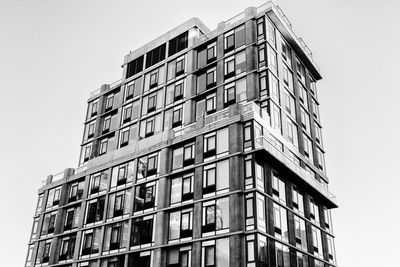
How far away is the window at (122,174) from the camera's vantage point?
43.5 meters

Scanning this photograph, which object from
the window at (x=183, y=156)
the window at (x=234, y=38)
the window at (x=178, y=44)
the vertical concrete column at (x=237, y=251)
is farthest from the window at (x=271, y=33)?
the vertical concrete column at (x=237, y=251)

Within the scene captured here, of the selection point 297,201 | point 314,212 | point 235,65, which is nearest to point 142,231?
point 297,201

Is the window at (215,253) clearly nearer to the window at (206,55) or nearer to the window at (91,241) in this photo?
the window at (91,241)

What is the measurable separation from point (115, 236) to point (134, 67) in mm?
21819

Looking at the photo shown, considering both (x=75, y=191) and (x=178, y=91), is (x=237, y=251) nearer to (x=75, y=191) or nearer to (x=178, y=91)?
(x=178, y=91)

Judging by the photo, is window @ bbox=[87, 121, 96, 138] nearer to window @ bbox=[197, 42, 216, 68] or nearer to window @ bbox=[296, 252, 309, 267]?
window @ bbox=[197, 42, 216, 68]

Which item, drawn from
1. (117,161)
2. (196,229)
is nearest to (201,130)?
(196,229)

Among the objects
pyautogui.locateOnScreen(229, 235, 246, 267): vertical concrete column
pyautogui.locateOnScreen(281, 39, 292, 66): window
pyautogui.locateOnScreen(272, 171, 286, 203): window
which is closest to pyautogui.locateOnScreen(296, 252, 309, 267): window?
pyautogui.locateOnScreen(272, 171, 286, 203): window

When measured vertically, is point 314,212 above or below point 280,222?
above

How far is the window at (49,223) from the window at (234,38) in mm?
26842

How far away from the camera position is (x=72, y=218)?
157 feet

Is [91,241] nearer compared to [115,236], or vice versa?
[115,236]

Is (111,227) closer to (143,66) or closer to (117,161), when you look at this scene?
(117,161)

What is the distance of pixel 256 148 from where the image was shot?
3453 centimetres
